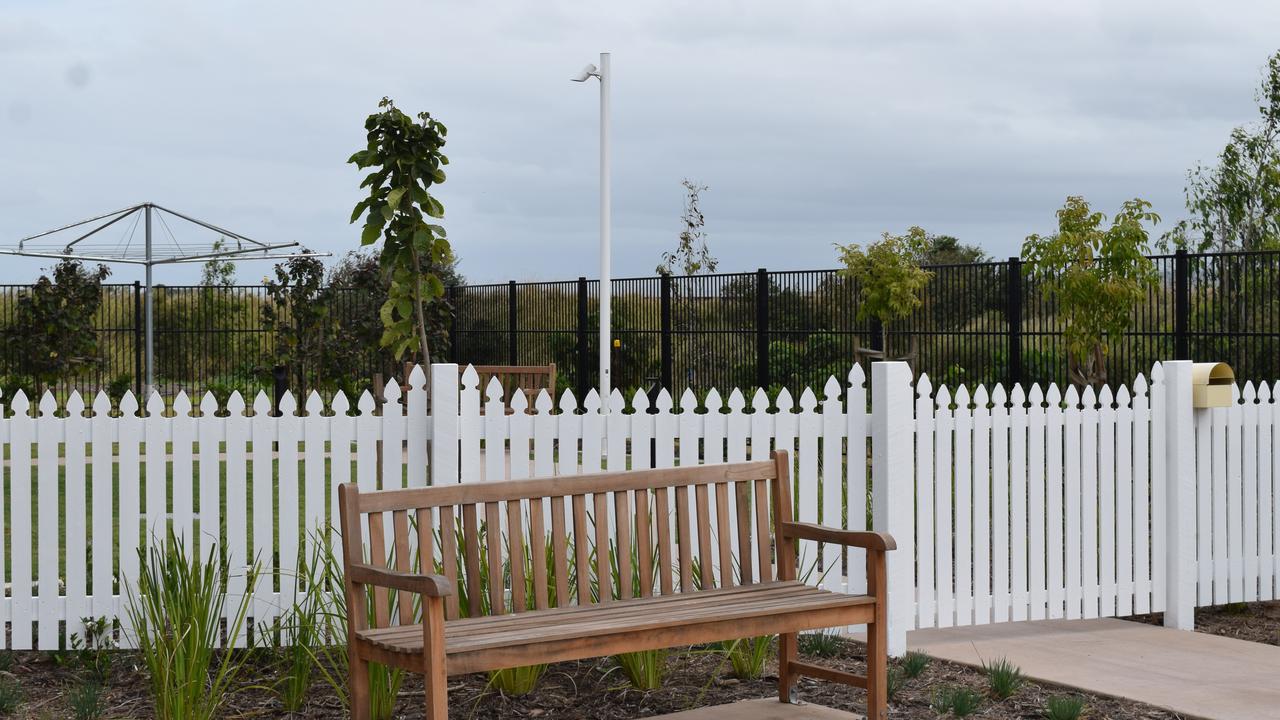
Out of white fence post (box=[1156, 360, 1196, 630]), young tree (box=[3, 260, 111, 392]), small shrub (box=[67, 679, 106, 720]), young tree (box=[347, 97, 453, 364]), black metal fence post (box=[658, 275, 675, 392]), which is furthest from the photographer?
young tree (box=[3, 260, 111, 392])

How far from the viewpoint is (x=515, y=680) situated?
5.48 meters

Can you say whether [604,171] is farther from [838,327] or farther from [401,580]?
[401,580]

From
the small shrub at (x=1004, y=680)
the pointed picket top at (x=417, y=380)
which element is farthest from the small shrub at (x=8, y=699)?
the small shrub at (x=1004, y=680)

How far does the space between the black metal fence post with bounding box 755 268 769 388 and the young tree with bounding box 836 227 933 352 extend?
131cm

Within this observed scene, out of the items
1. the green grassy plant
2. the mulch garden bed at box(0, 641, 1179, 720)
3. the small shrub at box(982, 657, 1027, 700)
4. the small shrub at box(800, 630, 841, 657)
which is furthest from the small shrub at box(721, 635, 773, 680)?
the green grassy plant

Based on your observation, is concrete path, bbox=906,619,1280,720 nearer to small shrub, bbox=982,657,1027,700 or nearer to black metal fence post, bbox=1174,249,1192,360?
small shrub, bbox=982,657,1027,700

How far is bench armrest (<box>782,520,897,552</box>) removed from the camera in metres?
5.05

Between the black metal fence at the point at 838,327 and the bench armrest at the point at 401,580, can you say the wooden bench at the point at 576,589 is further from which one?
the black metal fence at the point at 838,327

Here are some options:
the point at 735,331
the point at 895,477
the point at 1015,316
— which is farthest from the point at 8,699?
the point at 735,331

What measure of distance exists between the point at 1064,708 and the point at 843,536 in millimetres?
1113

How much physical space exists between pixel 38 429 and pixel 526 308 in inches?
645

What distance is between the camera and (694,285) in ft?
63.3

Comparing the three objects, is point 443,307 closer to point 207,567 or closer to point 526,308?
point 526,308

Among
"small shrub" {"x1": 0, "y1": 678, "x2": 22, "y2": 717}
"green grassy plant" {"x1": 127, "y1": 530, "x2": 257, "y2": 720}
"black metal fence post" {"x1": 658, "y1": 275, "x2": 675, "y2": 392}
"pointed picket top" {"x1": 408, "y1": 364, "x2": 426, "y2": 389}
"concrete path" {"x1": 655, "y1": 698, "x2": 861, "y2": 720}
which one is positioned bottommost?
"concrete path" {"x1": 655, "y1": 698, "x2": 861, "y2": 720}
